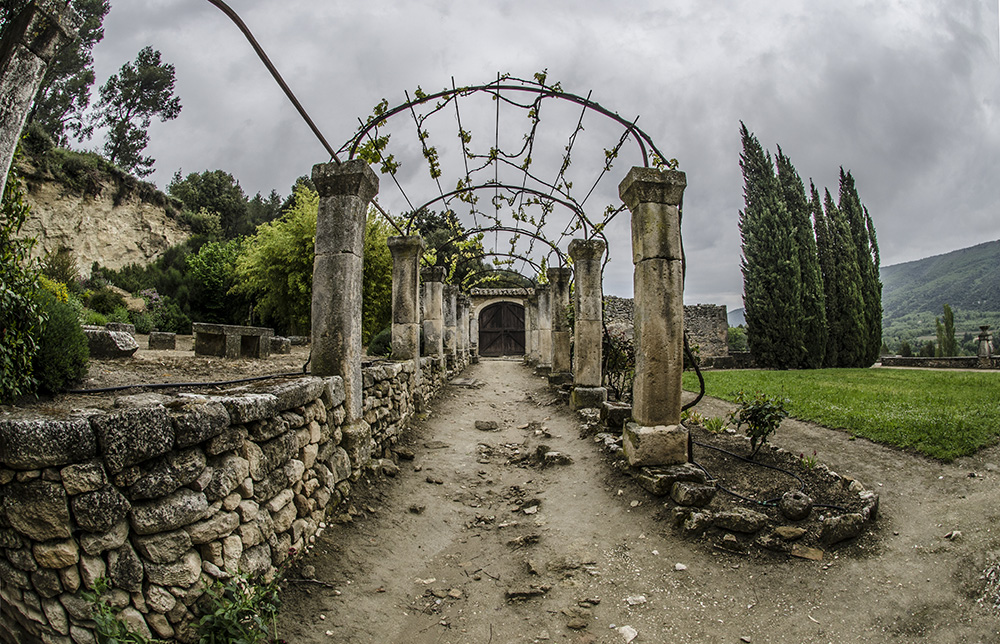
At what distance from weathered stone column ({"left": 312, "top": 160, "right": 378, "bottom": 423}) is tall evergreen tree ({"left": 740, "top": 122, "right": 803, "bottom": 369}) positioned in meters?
20.0

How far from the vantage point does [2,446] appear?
1.95m

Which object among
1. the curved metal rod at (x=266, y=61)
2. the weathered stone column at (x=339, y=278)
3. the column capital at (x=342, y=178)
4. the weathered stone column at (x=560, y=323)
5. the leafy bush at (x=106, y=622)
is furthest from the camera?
A: the weathered stone column at (x=560, y=323)

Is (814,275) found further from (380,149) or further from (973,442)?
(380,149)

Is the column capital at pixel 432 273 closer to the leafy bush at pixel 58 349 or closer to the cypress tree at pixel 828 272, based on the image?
the leafy bush at pixel 58 349

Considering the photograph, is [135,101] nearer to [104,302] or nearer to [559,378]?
[104,302]

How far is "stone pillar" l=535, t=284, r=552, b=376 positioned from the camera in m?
15.0

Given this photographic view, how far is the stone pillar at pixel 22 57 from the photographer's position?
213 cm

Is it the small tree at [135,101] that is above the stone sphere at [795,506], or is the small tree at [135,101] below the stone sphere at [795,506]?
above

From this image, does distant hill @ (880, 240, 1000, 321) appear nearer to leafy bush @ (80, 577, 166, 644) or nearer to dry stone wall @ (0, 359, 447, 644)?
dry stone wall @ (0, 359, 447, 644)

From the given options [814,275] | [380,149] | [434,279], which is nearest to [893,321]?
[814,275]

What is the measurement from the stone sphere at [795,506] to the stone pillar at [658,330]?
3.13 feet

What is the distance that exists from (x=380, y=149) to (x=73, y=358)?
3.12 metres

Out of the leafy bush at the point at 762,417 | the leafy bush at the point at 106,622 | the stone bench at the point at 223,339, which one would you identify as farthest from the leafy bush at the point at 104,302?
the leafy bush at the point at 762,417

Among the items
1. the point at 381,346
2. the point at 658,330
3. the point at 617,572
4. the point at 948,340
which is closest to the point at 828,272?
the point at 948,340
